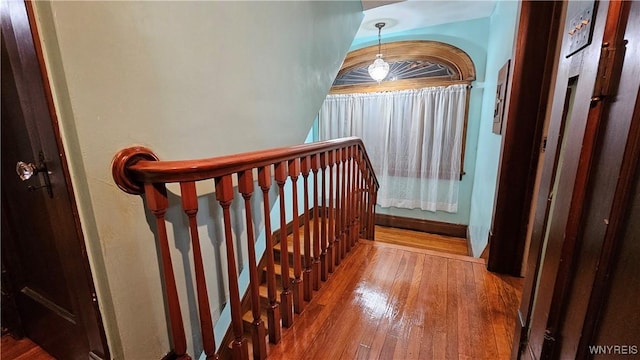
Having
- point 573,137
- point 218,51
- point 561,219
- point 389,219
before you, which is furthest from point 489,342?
point 389,219

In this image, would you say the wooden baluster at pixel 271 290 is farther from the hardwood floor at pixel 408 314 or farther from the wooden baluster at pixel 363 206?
the wooden baluster at pixel 363 206

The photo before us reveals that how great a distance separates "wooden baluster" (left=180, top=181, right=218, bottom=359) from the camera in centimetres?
79

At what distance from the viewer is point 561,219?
0.69 m

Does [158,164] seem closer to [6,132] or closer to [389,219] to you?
[6,132]

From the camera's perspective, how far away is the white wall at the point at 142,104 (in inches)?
30.1

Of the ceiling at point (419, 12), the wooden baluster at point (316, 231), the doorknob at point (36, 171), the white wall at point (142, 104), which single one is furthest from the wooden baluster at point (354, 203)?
the ceiling at point (419, 12)

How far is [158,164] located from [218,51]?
68cm

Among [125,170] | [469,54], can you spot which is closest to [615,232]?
[125,170]

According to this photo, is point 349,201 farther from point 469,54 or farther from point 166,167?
point 469,54

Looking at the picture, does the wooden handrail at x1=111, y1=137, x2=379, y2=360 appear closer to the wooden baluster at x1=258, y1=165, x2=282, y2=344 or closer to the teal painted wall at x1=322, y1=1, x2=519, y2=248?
the wooden baluster at x1=258, y1=165, x2=282, y2=344

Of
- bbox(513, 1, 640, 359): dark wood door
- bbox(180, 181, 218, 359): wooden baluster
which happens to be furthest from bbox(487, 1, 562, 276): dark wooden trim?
bbox(180, 181, 218, 359): wooden baluster

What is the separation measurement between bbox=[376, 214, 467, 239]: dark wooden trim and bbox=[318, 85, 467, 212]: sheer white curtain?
0.23 m

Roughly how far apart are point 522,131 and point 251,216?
63.5 inches

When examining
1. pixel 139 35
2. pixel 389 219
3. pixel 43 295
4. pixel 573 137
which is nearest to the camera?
pixel 573 137
